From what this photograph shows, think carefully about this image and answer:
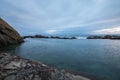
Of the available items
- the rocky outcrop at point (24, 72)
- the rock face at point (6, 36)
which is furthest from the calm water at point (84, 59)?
the rock face at point (6, 36)

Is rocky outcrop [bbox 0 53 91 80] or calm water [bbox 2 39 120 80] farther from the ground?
rocky outcrop [bbox 0 53 91 80]

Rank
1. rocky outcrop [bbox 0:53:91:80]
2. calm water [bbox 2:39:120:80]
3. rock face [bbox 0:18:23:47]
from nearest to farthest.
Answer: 1. rocky outcrop [bbox 0:53:91:80]
2. calm water [bbox 2:39:120:80]
3. rock face [bbox 0:18:23:47]

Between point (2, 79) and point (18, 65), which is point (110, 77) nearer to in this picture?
point (18, 65)

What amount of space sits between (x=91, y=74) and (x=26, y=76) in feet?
18.1

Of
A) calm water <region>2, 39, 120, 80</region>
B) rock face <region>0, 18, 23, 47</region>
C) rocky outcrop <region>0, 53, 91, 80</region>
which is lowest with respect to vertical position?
calm water <region>2, 39, 120, 80</region>

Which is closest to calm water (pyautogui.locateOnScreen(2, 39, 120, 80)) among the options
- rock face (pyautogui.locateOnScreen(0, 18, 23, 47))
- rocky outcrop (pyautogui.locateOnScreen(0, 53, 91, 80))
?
rocky outcrop (pyautogui.locateOnScreen(0, 53, 91, 80))

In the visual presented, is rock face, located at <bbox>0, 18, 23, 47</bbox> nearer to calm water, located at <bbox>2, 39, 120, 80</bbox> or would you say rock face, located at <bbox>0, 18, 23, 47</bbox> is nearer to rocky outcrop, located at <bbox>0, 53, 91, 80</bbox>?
calm water, located at <bbox>2, 39, 120, 80</bbox>

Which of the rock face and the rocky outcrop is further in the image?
the rock face

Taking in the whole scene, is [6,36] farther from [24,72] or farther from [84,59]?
[24,72]

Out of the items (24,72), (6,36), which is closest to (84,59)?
(24,72)

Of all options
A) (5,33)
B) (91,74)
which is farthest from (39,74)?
(5,33)

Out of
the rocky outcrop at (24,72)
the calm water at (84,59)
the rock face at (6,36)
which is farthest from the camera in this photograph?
the rock face at (6,36)

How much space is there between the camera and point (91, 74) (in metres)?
10.1

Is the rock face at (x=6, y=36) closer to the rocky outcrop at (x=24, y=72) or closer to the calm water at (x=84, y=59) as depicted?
the calm water at (x=84, y=59)
